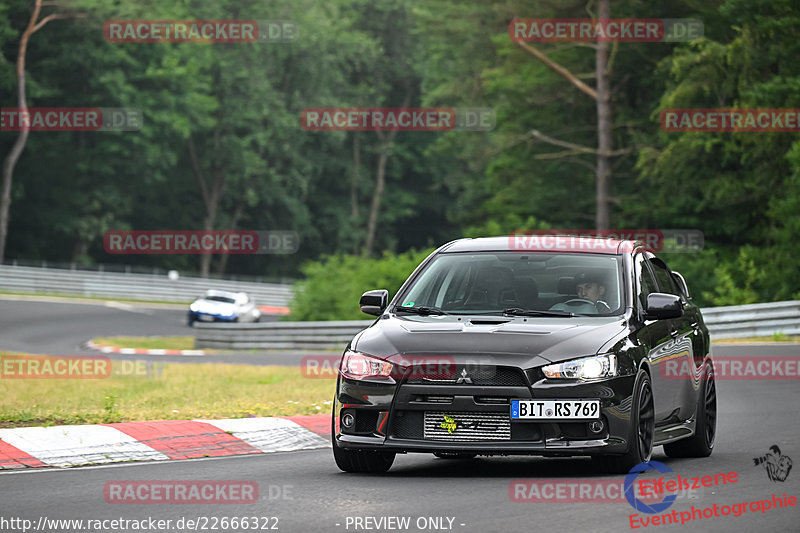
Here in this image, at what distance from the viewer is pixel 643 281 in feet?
35.8

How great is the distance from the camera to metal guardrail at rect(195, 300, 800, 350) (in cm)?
2935

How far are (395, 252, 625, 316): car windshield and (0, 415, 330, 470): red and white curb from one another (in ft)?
7.26

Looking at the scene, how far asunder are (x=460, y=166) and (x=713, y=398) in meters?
80.2

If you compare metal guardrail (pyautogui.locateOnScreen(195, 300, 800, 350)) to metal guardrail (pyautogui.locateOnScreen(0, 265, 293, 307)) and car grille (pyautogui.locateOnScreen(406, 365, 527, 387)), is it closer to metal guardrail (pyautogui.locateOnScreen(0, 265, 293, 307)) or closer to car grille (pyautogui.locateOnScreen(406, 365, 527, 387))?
metal guardrail (pyautogui.locateOnScreen(0, 265, 293, 307))

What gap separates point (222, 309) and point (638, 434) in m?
42.9

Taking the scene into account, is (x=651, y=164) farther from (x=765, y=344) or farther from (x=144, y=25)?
(x=144, y=25)

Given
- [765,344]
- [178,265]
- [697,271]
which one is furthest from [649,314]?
[178,265]
